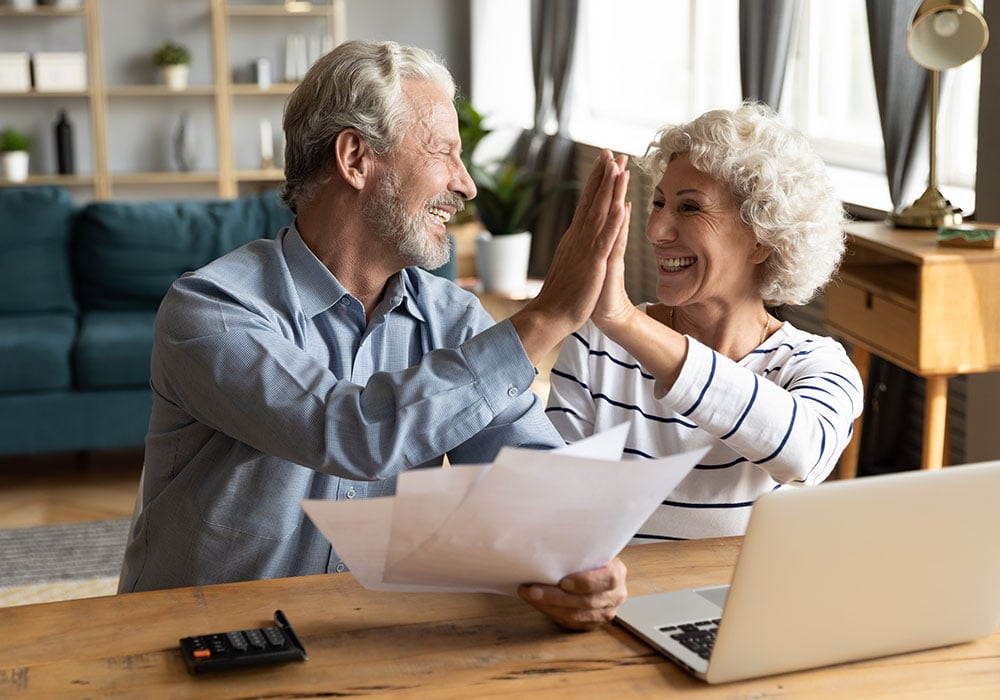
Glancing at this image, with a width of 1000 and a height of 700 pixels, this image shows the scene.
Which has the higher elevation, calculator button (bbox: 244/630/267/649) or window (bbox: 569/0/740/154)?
window (bbox: 569/0/740/154)

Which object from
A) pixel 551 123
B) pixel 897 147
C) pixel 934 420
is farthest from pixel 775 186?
pixel 551 123

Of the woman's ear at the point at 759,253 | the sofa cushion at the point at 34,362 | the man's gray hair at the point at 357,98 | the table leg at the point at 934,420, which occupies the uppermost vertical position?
the man's gray hair at the point at 357,98

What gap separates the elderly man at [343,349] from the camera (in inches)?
51.4

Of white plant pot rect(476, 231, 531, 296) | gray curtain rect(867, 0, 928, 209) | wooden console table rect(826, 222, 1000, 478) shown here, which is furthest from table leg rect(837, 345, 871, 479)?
white plant pot rect(476, 231, 531, 296)

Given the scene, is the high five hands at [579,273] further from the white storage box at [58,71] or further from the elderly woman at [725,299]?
the white storage box at [58,71]

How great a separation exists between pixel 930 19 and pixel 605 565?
7.21ft

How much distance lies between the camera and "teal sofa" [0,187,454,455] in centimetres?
402

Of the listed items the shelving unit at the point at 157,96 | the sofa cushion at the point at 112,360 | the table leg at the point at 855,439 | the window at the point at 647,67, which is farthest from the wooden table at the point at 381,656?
the shelving unit at the point at 157,96

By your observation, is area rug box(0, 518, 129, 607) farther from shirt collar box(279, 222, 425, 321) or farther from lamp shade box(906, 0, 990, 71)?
lamp shade box(906, 0, 990, 71)

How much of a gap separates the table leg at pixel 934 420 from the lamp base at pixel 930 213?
40 centimetres

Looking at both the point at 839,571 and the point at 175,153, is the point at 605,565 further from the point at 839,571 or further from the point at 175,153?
the point at 175,153

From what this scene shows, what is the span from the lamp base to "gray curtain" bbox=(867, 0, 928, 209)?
51 centimetres

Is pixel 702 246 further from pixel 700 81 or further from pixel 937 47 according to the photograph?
pixel 700 81

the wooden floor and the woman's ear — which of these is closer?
the woman's ear
